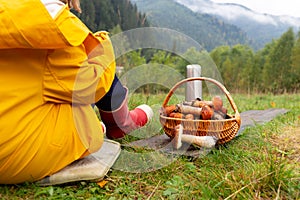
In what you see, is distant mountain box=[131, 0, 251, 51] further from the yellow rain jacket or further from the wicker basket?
the yellow rain jacket

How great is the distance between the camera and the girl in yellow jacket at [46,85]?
3.77 ft

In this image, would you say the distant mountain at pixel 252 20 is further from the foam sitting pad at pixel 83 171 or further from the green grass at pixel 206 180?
the foam sitting pad at pixel 83 171

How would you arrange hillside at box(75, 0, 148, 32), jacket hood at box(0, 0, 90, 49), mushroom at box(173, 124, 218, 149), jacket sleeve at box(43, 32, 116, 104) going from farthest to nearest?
hillside at box(75, 0, 148, 32), mushroom at box(173, 124, 218, 149), jacket sleeve at box(43, 32, 116, 104), jacket hood at box(0, 0, 90, 49)

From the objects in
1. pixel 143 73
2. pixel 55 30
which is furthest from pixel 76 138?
pixel 143 73

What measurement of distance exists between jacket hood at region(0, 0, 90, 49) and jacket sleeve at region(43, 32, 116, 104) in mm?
102

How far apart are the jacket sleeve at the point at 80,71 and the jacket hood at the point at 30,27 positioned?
0.33ft

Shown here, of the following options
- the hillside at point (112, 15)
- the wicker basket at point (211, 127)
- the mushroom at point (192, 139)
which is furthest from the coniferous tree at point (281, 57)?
the mushroom at point (192, 139)

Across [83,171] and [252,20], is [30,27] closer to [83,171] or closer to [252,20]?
[83,171]

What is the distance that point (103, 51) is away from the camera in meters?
1.45

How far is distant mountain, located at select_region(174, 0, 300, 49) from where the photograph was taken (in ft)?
406

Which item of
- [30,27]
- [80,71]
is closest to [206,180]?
[80,71]

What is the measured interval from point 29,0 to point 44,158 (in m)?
0.62

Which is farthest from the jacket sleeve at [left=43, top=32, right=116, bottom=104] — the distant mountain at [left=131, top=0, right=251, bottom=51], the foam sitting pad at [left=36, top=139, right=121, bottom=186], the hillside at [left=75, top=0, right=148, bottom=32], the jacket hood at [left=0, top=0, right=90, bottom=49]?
the distant mountain at [left=131, top=0, right=251, bottom=51]

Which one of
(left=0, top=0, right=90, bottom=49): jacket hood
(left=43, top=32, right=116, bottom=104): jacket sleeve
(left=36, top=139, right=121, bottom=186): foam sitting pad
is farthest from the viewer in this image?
(left=36, top=139, right=121, bottom=186): foam sitting pad
